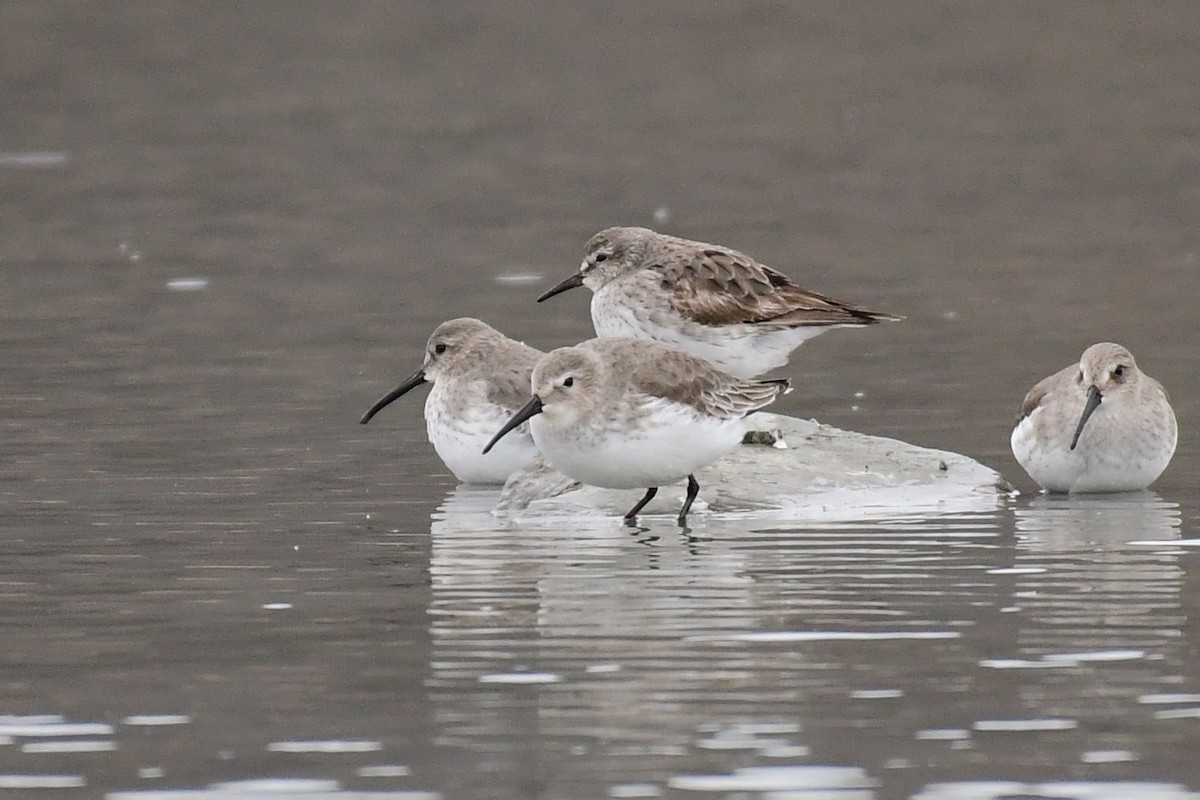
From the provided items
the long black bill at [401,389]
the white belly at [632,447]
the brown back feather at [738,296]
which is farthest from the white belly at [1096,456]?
the long black bill at [401,389]

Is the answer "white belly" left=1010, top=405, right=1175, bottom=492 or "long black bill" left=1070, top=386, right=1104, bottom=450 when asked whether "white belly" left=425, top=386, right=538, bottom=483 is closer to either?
"white belly" left=1010, top=405, right=1175, bottom=492

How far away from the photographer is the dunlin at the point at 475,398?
43.8 ft

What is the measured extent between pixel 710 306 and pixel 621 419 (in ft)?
6.56

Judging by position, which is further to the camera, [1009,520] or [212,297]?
[212,297]

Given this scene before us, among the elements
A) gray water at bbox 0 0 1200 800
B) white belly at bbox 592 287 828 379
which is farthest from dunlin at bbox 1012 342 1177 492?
white belly at bbox 592 287 828 379

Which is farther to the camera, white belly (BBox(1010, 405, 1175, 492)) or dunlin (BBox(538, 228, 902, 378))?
dunlin (BBox(538, 228, 902, 378))

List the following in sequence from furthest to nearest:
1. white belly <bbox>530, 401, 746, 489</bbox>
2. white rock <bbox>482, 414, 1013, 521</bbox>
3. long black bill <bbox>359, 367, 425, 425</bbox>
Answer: long black bill <bbox>359, 367, 425, 425</bbox> → white rock <bbox>482, 414, 1013, 521</bbox> → white belly <bbox>530, 401, 746, 489</bbox>

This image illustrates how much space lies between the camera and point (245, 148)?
94.4ft

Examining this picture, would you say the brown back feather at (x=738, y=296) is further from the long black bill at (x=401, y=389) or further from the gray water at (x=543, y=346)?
the long black bill at (x=401, y=389)

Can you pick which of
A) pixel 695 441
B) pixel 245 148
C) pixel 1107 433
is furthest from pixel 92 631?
pixel 245 148

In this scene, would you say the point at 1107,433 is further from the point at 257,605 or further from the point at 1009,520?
the point at 257,605

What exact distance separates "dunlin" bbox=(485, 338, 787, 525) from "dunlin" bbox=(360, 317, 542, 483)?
1535 mm

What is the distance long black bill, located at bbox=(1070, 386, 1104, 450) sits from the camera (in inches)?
497

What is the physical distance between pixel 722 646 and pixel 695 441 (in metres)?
2.53
